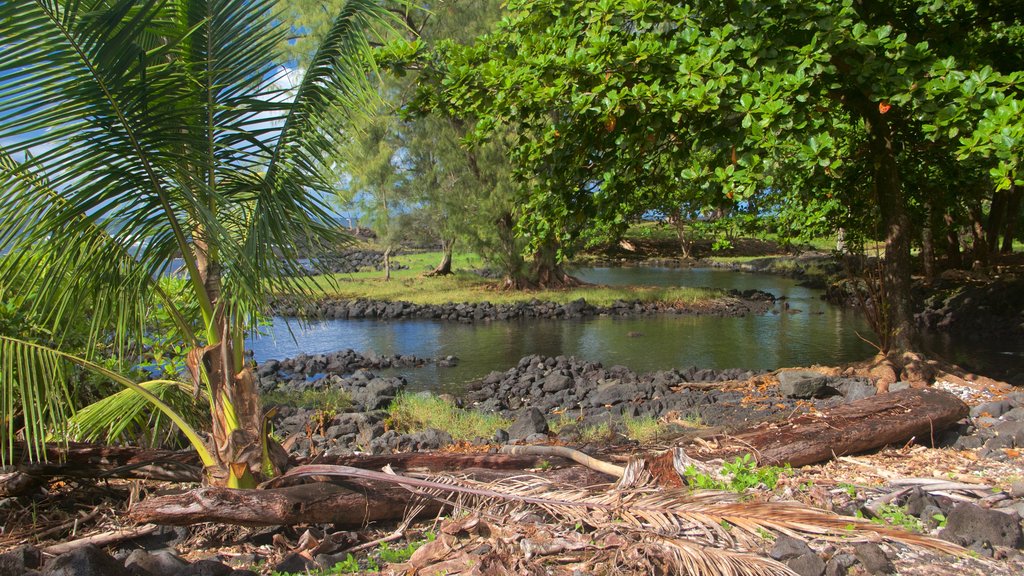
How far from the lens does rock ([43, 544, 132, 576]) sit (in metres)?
2.75

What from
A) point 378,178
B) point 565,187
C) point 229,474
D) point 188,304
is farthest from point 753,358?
point 378,178

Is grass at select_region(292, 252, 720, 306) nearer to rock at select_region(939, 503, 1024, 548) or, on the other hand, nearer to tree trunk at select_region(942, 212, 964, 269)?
tree trunk at select_region(942, 212, 964, 269)

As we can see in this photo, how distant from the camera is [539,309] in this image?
21.3 m

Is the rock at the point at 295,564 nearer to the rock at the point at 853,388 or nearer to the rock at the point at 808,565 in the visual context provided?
the rock at the point at 808,565

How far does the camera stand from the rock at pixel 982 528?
3.31 meters

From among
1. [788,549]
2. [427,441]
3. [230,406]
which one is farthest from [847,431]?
[230,406]

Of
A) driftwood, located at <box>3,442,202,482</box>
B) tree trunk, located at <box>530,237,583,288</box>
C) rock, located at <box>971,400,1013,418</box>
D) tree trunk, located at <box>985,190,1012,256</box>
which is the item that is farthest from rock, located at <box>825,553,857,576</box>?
tree trunk, located at <box>530,237,583,288</box>

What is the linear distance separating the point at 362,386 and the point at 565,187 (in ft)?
16.6

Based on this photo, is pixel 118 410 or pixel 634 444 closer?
pixel 118 410

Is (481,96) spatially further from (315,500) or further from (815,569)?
(815,569)

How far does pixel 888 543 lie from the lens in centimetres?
330

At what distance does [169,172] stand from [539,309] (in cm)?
1773

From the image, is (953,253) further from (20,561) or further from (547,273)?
(20,561)

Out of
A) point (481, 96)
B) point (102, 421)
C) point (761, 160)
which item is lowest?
point (102, 421)
